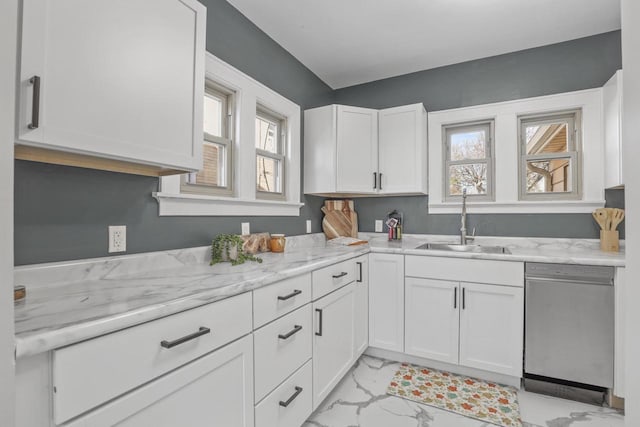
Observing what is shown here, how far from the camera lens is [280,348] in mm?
1476

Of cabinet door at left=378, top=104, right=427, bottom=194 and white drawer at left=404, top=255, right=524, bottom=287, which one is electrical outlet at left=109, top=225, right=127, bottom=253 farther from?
cabinet door at left=378, top=104, right=427, bottom=194

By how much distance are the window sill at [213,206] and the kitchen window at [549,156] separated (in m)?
2.10

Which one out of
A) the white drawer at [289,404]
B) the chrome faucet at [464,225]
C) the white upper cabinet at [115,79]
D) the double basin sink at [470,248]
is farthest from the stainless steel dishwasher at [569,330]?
the white upper cabinet at [115,79]

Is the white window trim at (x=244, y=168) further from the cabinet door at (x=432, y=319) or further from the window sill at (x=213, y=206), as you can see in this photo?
the cabinet door at (x=432, y=319)

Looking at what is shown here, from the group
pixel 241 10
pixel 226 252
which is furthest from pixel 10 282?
pixel 241 10

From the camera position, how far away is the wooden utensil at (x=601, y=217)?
2324 mm

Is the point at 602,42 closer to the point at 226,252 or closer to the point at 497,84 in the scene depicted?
the point at 497,84

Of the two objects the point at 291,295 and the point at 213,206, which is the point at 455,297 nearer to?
the point at 291,295

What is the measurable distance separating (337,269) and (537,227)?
1.83 m

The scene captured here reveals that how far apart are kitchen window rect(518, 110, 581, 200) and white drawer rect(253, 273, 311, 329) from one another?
2.19m

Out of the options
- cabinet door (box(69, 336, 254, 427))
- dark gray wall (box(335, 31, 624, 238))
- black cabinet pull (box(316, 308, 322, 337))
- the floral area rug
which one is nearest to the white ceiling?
dark gray wall (box(335, 31, 624, 238))

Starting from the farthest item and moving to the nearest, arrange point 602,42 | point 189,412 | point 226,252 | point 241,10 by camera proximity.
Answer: point 602,42 < point 241,10 < point 226,252 < point 189,412

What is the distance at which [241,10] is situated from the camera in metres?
2.18

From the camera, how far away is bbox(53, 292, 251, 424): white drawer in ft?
2.39
